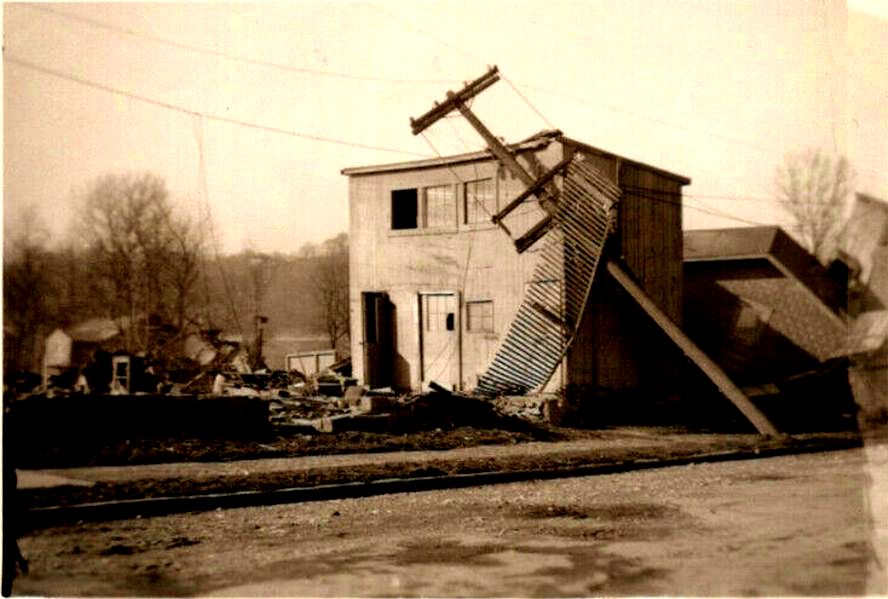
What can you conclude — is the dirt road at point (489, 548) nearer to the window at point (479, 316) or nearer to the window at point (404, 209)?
the window at point (479, 316)

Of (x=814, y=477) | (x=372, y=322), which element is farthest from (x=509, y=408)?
(x=814, y=477)

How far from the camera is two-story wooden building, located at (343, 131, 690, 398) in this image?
2245 centimetres

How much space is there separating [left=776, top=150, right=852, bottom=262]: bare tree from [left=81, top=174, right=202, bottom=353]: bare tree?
954 cm

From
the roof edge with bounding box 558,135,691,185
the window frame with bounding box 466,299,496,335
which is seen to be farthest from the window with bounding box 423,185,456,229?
the roof edge with bounding box 558,135,691,185

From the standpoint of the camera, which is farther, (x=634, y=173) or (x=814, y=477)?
(x=634, y=173)

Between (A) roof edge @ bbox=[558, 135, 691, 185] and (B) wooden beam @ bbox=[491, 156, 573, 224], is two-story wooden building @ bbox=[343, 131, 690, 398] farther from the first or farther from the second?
(B) wooden beam @ bbox=[491, 156, 573, 224]

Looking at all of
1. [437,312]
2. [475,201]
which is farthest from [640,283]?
[437,312]

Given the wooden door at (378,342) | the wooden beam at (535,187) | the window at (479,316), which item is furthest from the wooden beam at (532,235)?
the wooden door at (378,342)

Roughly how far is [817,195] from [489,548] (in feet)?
32.6

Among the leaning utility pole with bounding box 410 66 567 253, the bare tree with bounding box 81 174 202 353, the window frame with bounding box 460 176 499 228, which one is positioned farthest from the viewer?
the window frame with bounding box 460 176 499 228

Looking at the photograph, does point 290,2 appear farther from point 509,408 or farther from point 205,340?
point 509,408

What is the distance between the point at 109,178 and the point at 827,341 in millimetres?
22648

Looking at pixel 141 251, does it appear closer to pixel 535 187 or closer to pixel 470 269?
pixel 470 269

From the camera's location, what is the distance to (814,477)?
43.2 feet
